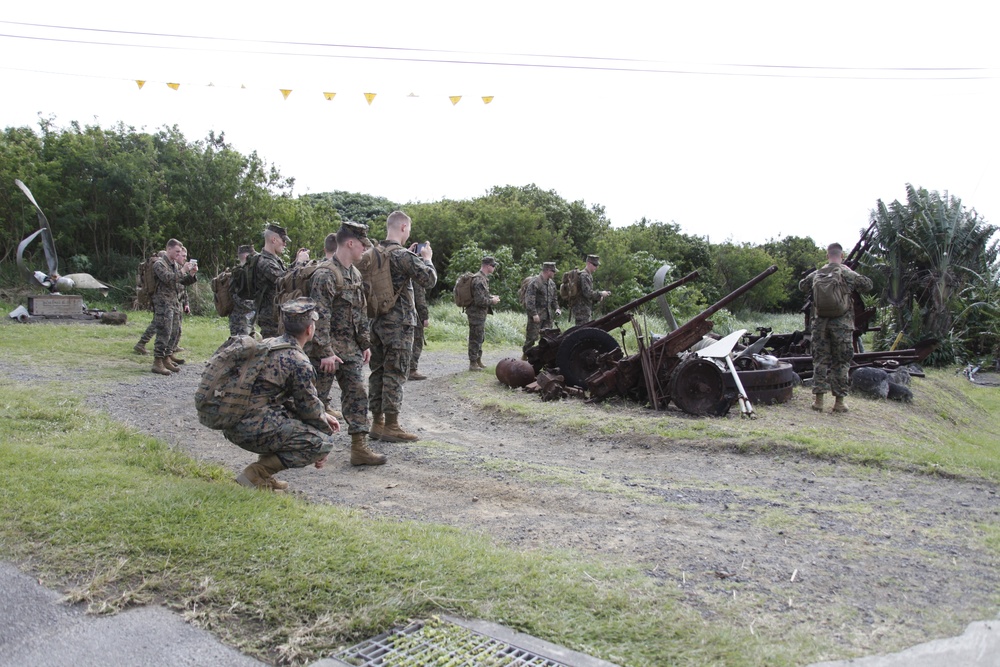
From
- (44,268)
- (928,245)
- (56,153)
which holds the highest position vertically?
(56,153)

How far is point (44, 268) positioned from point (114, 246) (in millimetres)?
2235

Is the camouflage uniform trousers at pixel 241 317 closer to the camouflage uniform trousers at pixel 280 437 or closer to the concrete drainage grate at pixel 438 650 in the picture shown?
the camouflage uniform trousers at pixel 280 437

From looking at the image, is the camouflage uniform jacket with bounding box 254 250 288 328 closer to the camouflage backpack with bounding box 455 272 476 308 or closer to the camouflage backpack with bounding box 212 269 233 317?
the camouflage backpack with bounding box 212 269 233 317

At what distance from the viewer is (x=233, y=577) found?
151 inches

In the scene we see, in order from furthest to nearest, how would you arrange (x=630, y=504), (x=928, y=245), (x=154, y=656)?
(x=928, y=245), (x=630, y=504), (x=154, y=656)

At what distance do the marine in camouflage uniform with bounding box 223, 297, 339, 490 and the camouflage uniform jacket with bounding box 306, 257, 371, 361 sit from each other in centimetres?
104

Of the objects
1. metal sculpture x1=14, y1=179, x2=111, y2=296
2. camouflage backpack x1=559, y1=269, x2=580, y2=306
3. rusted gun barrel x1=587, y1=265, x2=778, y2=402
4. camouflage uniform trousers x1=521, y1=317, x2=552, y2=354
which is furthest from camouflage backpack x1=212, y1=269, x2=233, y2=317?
metal sculpture x1=14, y1=179, x2=111, y2=296

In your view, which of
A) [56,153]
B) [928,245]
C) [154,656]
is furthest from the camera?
[56,153]

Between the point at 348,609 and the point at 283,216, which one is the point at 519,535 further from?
the point at 283,216

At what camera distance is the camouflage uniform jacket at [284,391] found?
5.16 m

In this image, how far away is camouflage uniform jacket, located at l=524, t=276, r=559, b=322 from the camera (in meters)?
14.0

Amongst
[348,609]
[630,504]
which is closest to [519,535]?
[630,504]

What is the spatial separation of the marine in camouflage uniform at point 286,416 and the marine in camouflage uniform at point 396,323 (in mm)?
1760

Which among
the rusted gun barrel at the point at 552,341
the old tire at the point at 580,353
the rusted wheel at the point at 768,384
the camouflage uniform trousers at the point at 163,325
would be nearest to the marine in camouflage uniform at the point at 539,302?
the rusted gun barrel at the point at 552,341
